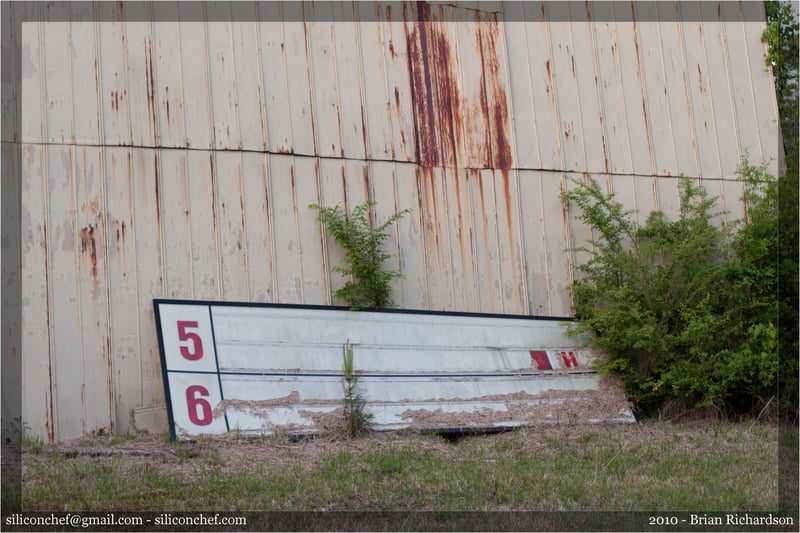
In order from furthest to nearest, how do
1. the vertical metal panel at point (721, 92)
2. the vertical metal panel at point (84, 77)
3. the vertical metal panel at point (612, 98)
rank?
1. the vertical metal panel at point (721, 92)
2. the vertical metal panel at point (612, 98)
3. the vertical metal panel at point (84, 77)

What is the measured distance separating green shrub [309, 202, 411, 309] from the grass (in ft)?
5.81

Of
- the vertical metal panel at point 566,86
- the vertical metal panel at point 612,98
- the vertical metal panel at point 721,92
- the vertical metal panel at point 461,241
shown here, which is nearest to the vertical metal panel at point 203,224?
the vertical metal panel at point 461,241

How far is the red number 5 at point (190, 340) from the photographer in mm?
9055

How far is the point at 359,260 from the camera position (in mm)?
10211

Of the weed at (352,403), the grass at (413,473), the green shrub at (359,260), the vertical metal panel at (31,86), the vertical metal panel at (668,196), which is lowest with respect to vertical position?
the grass at (413,473)

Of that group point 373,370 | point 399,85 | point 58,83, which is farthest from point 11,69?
point 373,370

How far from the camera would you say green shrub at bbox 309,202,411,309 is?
1017 cm

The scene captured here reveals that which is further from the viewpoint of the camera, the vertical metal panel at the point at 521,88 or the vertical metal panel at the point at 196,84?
the vertical metal panel at the point at 521,88

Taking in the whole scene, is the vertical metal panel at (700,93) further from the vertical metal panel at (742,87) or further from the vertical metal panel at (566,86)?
the vertical metal panel at (566,86)

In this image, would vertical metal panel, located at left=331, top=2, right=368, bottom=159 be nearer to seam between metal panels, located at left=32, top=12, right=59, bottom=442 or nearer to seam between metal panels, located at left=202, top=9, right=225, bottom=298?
seam between metal panels, located at left=202, top=9, right=225, bottom=298

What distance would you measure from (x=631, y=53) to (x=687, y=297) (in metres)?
3.78

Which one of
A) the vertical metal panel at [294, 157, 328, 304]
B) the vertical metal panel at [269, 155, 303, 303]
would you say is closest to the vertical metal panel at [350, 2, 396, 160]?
the vertical metal panel at [294, 157, 328, 304]

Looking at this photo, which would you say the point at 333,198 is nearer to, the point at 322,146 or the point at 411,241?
the point at 322,146

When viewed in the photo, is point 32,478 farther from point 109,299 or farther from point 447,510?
point 447,510
